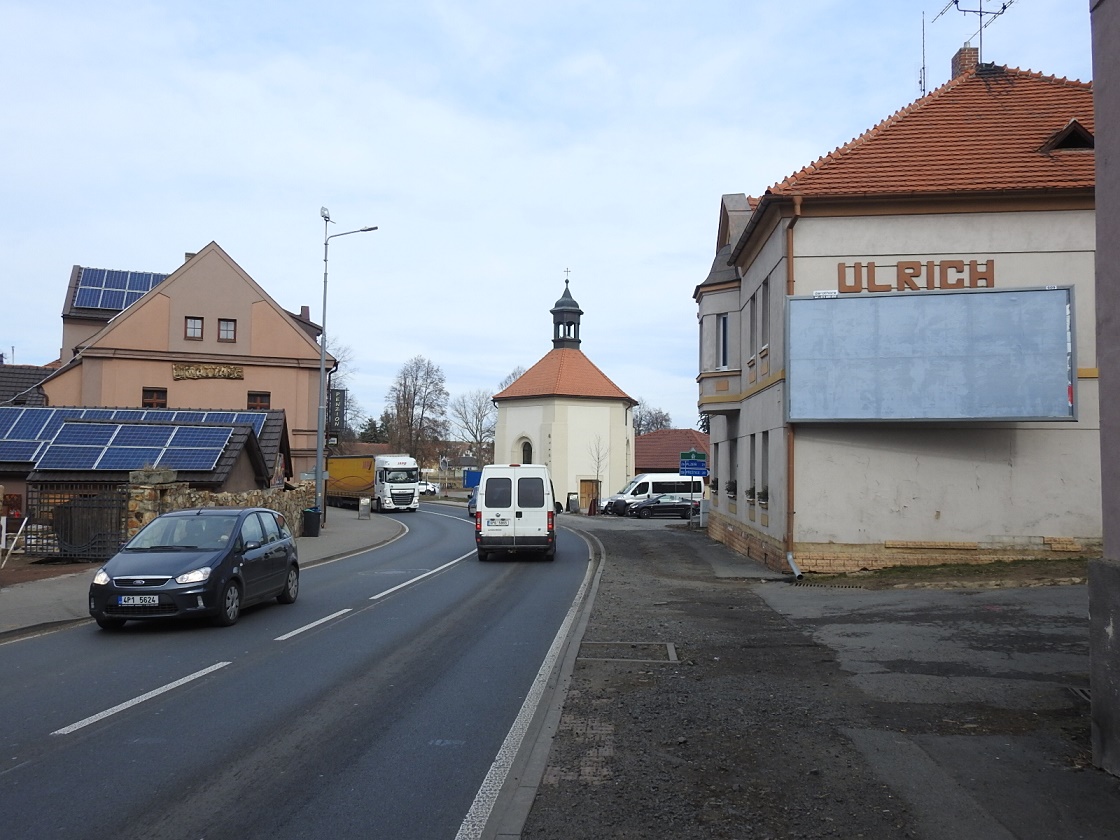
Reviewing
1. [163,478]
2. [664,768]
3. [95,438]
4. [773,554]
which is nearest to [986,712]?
[664,768]

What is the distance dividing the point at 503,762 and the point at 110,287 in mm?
52979

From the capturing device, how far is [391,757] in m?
6.18

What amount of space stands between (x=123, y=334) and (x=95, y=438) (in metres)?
19.7

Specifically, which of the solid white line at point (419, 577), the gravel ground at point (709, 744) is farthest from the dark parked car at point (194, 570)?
the gravel ground at point (709, 744)

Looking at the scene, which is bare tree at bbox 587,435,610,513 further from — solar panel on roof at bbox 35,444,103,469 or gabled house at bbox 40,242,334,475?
solar panel on roof at bbox 35,444,103,469

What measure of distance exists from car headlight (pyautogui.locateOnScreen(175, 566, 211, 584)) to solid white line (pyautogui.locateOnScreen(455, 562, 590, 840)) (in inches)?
176

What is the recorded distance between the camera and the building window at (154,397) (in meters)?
42.9

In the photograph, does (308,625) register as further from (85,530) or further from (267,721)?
(85,530)

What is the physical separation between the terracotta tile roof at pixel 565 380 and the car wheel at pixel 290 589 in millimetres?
49495

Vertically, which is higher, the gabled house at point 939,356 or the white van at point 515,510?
the gabled house at point 939,356

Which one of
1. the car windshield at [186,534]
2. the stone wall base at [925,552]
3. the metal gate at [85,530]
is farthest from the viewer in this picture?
the metal gate at [85,530]

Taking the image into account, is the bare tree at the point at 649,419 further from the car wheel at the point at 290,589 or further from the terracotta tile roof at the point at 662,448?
the car wheel at the point at 290,589

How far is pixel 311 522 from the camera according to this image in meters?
30.1

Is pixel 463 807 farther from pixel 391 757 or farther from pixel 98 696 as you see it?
pixel 98 696
